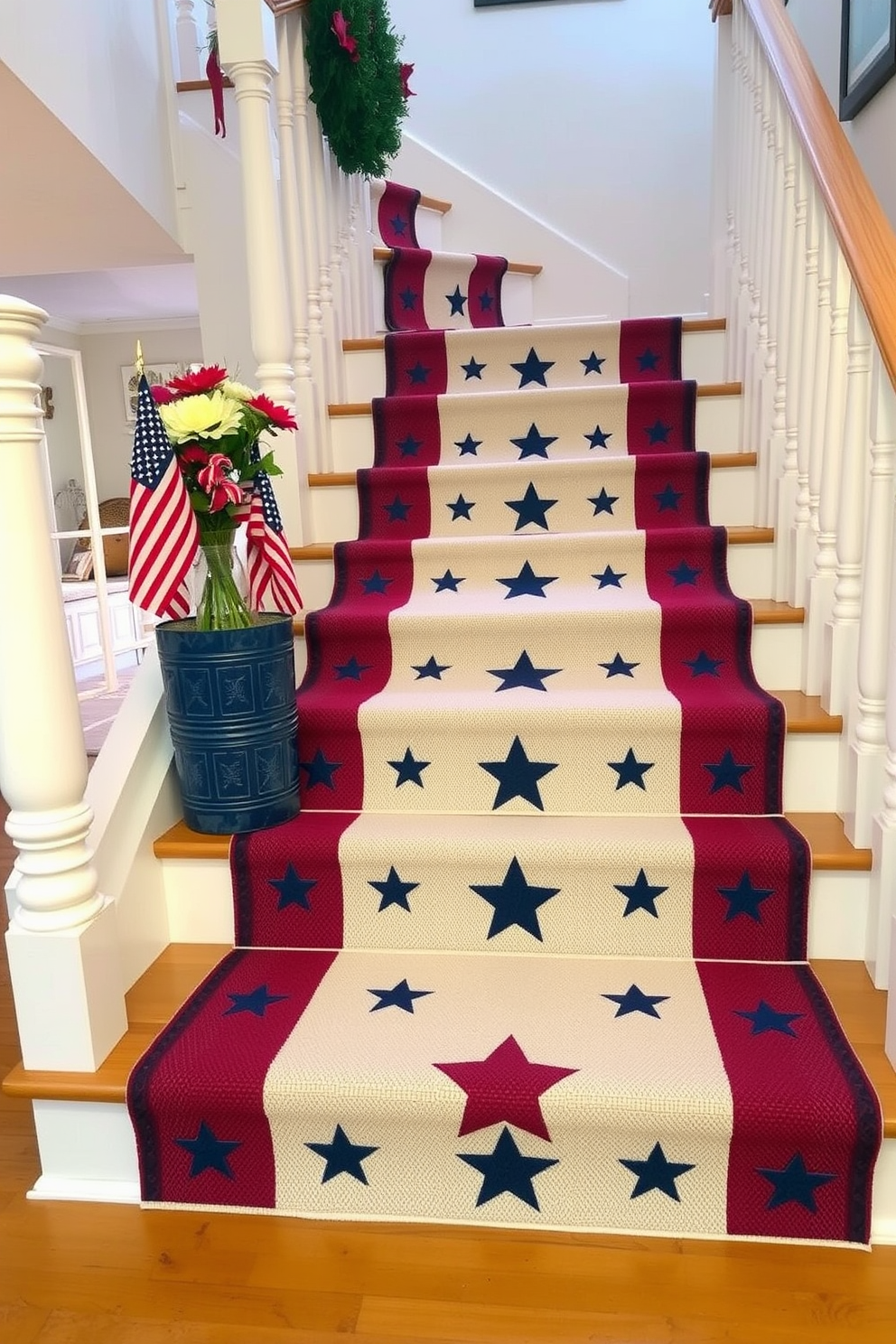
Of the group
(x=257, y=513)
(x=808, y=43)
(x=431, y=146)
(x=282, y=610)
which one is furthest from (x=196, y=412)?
(x=431, y=146)

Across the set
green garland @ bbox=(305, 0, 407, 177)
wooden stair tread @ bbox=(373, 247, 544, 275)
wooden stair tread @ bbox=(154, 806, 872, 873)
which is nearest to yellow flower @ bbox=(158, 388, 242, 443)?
wooden stair tread @ bbox=(154, 806, 872, 873)

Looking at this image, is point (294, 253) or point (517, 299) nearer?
point (294, 253)

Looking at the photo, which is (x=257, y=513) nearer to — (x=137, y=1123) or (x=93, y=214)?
(x=137, y=1123)

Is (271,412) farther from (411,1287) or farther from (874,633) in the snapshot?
(411,1287)

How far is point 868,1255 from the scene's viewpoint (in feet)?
3.91

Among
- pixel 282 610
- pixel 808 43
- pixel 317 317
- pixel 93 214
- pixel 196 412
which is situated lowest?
pixel 282 610

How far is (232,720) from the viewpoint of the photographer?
160 cm

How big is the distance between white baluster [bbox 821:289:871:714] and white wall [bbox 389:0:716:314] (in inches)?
87.0

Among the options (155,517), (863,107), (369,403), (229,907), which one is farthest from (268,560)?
(863,107)

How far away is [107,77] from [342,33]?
24.0 inches

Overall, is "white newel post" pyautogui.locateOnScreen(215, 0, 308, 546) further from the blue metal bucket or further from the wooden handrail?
the wooden handrail

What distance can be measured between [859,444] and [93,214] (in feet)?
7.20

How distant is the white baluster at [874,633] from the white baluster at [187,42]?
7.81 ft

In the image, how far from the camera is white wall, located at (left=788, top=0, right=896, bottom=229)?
220cm
